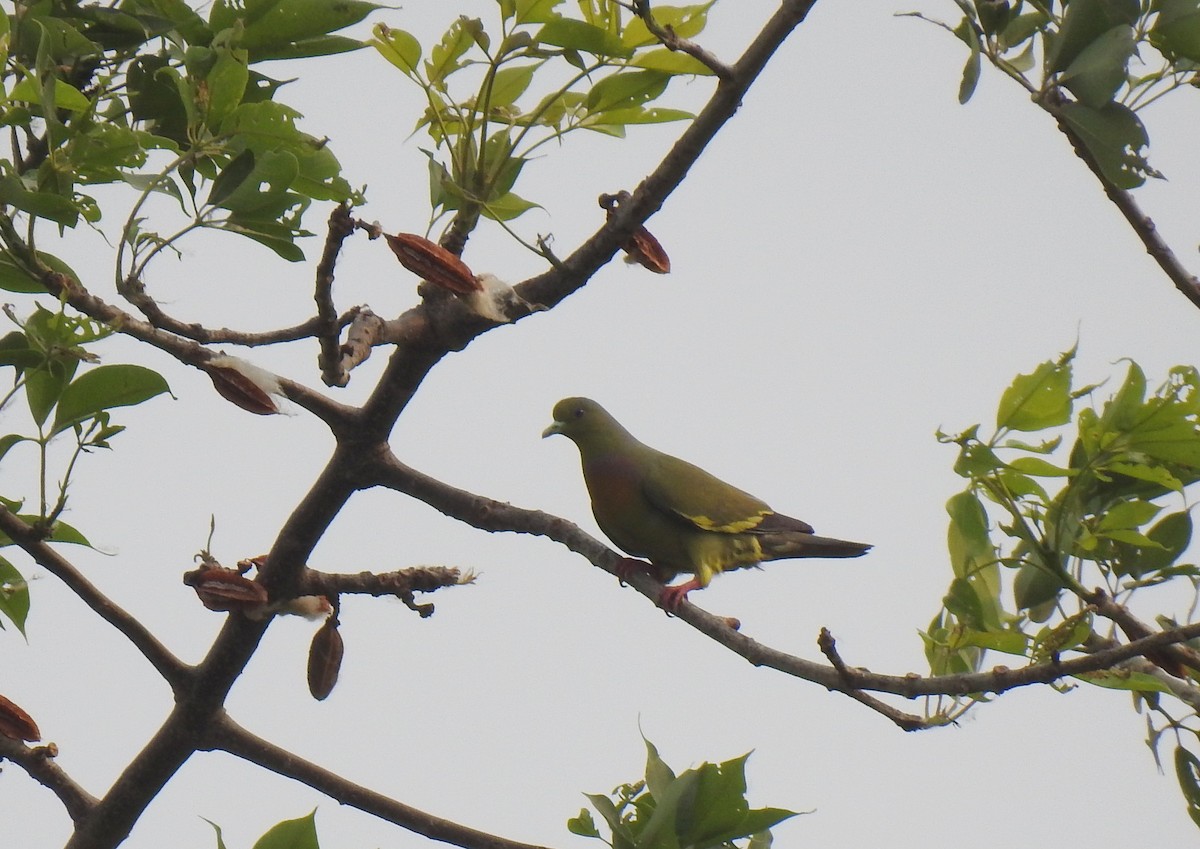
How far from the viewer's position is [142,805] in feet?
9.36

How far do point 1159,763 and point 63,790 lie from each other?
2.54m

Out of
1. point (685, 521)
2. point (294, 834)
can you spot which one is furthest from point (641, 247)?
point (685, 521)

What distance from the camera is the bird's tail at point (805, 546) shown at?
458 cm

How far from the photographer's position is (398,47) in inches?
103

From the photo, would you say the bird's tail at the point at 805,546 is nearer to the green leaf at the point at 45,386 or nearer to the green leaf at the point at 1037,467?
the green leaf at the point at 1037,467

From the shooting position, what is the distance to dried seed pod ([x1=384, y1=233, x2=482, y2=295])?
2477 mm

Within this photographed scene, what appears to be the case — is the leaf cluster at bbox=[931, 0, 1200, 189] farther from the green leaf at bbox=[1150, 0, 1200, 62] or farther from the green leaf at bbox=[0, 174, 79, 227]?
the green leaf at bbox=[0, 174, 79, 227]

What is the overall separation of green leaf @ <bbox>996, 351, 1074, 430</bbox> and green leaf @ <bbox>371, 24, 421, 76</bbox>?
4.68 ft

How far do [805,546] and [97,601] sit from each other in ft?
8.85

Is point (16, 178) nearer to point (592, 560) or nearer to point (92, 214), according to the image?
point (92, 214)

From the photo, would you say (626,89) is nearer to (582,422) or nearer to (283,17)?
(283,17)

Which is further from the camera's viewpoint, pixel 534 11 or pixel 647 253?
pixel 647 253

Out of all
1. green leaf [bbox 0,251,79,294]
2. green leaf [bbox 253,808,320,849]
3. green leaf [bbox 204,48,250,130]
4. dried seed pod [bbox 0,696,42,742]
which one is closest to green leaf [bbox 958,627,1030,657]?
green leaf [bbox 253,808,320,849]

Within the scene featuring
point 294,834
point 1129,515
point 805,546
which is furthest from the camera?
point 805,546
